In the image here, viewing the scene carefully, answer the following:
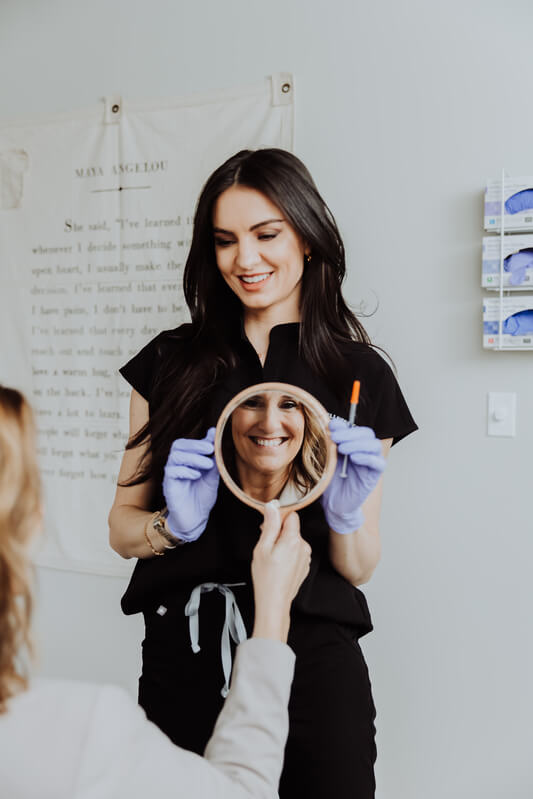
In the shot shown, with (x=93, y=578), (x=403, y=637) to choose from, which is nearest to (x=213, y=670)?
(x=403, y=637)

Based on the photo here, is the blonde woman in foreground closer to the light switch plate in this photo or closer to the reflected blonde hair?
the reflected blonde hair

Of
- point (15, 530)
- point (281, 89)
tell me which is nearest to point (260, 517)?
point (15, 530)

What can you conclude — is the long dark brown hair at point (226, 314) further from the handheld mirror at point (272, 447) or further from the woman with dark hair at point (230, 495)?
the handheld mirror at point (272, 447)

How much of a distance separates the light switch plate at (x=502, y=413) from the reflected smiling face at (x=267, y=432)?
67 centimetres

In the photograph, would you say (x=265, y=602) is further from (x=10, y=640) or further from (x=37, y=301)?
(x=37, y=301)

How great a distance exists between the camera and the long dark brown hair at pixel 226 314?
1.18m

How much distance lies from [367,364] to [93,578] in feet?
3.93

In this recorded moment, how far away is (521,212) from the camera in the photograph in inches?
59.4

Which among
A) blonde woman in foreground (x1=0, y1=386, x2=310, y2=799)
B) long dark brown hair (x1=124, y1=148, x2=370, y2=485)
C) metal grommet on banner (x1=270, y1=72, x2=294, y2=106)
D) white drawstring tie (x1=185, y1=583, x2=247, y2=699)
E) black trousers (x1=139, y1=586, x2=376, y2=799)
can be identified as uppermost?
metal grommet on banner (x1=270, y1=72, x2=294, y2=106)

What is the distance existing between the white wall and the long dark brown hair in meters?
0.45

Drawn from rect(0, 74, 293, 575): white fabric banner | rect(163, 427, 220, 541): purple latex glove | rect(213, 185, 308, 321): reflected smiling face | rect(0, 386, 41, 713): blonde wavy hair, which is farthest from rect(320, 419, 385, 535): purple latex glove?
rect(0, 74, 293, 575): white fabric banner

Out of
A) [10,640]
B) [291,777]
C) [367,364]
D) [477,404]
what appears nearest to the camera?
[10,640]

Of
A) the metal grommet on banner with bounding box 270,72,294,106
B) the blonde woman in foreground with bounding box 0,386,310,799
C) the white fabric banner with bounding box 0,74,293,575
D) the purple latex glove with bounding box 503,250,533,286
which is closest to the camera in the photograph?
the blonde woman in foreground with bounding box 0,386,310,799

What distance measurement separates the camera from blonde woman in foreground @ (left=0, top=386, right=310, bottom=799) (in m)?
0.55
